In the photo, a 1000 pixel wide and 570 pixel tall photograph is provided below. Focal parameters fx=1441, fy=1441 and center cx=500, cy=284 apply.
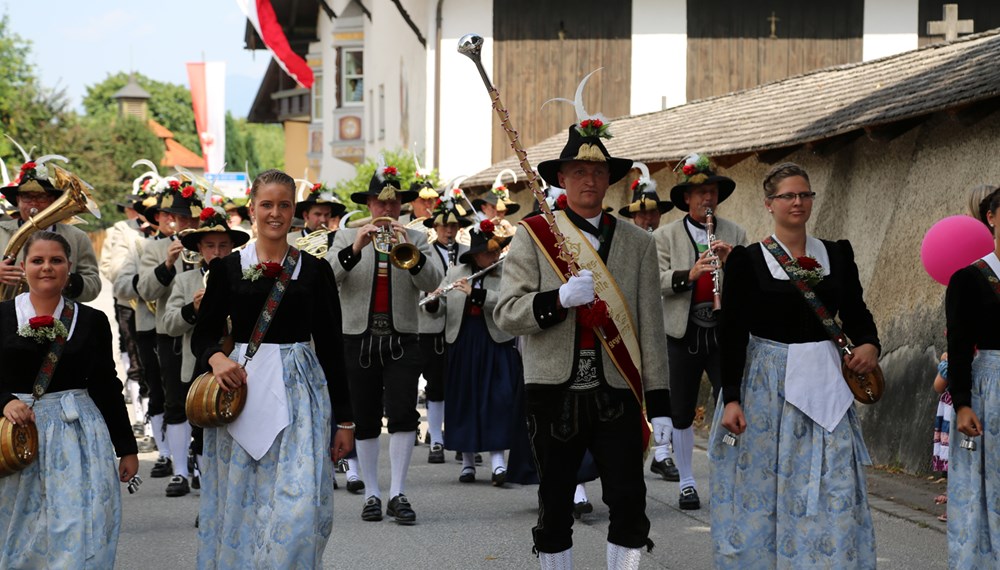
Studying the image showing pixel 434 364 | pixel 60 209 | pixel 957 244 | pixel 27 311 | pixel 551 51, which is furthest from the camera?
pixel 551 51

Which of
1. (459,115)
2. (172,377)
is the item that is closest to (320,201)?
(172,377)

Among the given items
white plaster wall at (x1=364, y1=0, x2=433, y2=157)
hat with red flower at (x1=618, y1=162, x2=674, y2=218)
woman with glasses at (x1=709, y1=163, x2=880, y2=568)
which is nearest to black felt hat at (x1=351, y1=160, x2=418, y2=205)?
hat with red flower at (x1=618, y1=162, x2=674, y2=218)

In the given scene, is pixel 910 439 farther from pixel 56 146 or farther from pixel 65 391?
pixel 56 146

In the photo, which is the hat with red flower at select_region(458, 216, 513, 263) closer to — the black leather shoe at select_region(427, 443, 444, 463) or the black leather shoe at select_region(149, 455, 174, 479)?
the black leather shoe at select_region(427, 443, 444, 463)

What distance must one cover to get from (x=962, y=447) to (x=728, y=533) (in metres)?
1.06

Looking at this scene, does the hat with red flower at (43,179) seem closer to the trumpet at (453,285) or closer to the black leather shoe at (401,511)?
the black leather shoe at (401,511)

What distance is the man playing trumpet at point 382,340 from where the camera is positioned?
30.5 feet

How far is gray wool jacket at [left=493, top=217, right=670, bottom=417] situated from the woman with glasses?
1.02 ft

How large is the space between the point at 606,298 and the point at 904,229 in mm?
6209

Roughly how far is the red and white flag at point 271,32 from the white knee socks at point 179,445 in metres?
29.6

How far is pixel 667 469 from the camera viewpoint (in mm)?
10664

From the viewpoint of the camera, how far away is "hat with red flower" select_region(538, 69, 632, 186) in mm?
6266

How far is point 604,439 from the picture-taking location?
6223 mm

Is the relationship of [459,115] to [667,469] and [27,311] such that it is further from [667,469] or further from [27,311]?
[27,311]
